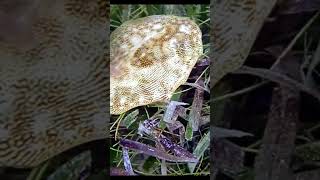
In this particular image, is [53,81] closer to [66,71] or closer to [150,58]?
[66,71]

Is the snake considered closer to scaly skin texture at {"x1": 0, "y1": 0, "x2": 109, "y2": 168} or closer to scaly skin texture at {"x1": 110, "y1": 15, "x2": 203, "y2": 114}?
scaly skin texture at {"x1": 0, "y1": 0, "x2": 109, "y2": 168}

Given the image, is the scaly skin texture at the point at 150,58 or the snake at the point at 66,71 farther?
the scaly skin texture at the point at 150,58

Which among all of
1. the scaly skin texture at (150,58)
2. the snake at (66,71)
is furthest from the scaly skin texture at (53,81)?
the scaly skin texture at (150,58)

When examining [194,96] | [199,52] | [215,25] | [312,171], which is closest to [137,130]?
[194,96]

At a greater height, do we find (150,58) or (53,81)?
(150,58)

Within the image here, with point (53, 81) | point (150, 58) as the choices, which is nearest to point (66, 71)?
point (53, 81)

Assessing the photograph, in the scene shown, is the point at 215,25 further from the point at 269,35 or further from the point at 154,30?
the point at 154,30

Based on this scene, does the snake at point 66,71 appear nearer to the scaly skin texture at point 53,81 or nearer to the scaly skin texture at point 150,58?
the scaly skin texture at point 53,81
